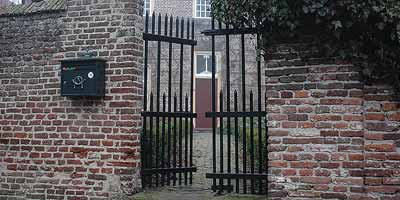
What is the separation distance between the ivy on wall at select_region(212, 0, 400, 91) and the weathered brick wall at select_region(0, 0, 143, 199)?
1734mm

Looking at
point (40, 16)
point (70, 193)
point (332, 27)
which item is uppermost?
point (40, 16)

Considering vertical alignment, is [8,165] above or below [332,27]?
below

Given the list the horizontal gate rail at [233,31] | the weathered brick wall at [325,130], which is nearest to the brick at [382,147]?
the weathered brick wall at [325,130]

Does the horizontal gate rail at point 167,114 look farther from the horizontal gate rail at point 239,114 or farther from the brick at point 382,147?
the brick at point 382,147

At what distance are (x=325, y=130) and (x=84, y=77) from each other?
2.90 m

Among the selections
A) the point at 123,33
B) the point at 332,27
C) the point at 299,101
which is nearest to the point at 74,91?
the point at 123,33

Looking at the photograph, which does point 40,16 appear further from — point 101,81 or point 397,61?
point 397,61

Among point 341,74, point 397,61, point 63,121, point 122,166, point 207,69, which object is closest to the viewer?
point 397,61

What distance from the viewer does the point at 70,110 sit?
17.4 ft

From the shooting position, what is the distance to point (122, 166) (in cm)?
499

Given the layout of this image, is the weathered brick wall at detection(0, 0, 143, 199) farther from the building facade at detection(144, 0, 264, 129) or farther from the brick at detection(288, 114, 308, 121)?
the building facade at detection(144, 0, 264, 129)

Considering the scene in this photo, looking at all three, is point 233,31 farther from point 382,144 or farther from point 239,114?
point 382,144

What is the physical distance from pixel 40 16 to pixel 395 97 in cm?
451

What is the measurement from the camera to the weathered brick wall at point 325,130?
13.2 feet
